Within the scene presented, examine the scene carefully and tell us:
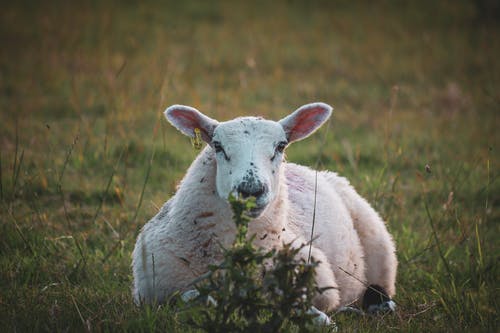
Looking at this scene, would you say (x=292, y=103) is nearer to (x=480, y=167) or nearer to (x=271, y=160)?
(x=480, y=167)

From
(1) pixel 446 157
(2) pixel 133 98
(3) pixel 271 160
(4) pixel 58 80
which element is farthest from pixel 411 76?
(3) pixel 271 160

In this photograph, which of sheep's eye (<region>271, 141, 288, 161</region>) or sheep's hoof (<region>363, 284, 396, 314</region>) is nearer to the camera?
sheep's eye (<region>271, 141, 288, 161</region>)

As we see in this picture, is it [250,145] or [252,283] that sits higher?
[250,145]

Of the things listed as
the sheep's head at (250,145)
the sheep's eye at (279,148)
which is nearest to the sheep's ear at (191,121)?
the sheep's head at (250,145)

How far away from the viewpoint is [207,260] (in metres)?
3.70

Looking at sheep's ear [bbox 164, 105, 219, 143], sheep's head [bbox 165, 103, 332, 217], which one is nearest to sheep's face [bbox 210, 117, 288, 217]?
sheep's head [bbox 165, 103, 332, 217]

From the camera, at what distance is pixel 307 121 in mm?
4250

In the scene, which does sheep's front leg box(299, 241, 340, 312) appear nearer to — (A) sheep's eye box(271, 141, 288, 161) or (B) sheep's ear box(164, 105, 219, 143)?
(A) sheep's eye box(271, 141, 288, 161)

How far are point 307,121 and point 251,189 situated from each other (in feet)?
3.43

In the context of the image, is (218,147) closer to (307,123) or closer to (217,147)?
(217,147)

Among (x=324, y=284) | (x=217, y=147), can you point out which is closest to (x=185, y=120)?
(x=217, y=147)

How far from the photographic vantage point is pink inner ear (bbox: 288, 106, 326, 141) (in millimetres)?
4207

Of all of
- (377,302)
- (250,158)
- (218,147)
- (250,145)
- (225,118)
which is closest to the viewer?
(250,158)

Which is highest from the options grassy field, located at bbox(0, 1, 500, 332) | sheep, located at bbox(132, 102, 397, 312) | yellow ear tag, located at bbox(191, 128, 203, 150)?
yellow ear tag, located at bbox(191, 128, 203, 150)
